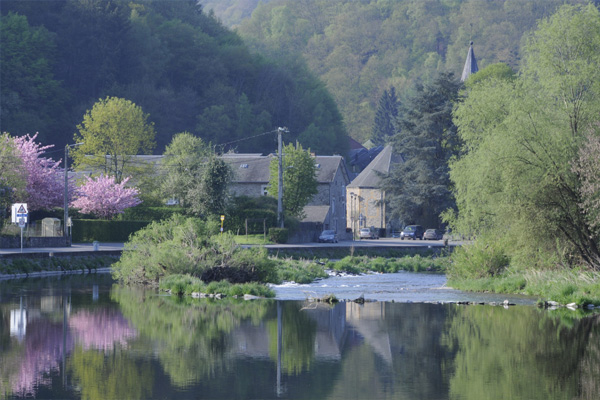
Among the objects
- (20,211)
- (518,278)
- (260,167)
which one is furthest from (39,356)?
(260,167)

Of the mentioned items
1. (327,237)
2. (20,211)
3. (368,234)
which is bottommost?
(327,237)

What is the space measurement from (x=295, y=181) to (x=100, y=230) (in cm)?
1983

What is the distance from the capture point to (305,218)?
3177 inches

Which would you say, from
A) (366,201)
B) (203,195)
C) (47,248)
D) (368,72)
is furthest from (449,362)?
(368,72)

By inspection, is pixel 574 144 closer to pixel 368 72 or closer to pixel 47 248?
pixel 47 248

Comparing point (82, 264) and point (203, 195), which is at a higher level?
point (203, 195)

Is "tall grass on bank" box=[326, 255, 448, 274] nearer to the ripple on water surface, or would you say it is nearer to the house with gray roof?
the ripple on water surface

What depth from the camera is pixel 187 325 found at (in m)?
25.4

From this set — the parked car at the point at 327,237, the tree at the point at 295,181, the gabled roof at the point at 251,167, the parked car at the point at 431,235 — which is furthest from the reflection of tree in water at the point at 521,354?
the gabled roof at the point at 251,167

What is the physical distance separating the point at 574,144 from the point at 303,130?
108 metres

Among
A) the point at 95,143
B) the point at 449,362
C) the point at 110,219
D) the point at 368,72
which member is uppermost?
the point at 368,72

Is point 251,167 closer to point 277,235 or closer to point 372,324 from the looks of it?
point 277,235

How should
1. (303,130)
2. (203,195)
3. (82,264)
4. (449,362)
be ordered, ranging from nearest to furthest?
(449,362), (82,264), (203,195), (303,130)

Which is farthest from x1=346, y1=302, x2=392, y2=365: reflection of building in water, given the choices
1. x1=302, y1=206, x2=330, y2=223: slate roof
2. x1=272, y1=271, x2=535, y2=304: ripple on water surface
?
x1=302, y1=206, x2=330, y2=223: slate roof
